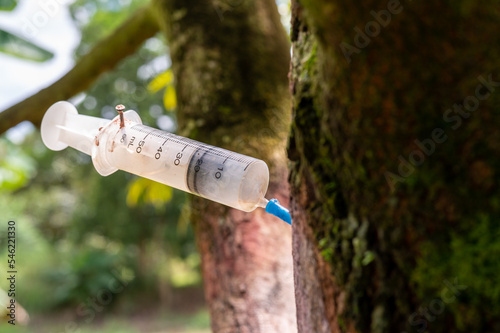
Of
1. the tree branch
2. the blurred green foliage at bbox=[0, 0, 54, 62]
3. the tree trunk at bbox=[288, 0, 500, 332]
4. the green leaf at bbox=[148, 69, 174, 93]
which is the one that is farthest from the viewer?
the blurred green foliage at bbox=[0, 0, 54, 62]

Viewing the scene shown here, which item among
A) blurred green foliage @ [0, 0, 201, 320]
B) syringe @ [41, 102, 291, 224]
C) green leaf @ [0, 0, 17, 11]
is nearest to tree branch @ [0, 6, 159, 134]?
syringe @ [41, 102, 291, 224]

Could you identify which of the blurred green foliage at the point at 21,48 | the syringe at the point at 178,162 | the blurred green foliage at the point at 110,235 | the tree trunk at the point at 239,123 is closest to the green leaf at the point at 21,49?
the blurred green foliage at the point at 21,48

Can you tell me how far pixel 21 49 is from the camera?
449 cm

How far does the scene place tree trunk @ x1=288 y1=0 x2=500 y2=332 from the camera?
0.50 metres

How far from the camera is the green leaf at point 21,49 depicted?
14.5 feet

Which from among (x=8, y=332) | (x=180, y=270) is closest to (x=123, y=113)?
(x=8, y=332)

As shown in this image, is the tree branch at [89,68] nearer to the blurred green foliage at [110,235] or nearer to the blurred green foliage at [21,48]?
the blurred green foliage at [21,48]

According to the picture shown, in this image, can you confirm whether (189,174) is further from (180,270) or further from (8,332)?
(180,270)

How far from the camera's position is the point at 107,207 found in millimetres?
10273

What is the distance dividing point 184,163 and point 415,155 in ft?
2.17

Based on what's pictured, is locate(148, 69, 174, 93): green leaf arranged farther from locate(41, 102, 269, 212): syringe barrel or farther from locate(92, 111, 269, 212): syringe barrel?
locate(92, 111, 269, 212): syringe barrel

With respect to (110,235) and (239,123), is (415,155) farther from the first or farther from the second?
(110,235)

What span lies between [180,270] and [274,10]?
10.3 m

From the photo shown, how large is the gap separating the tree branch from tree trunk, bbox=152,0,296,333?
48cm
